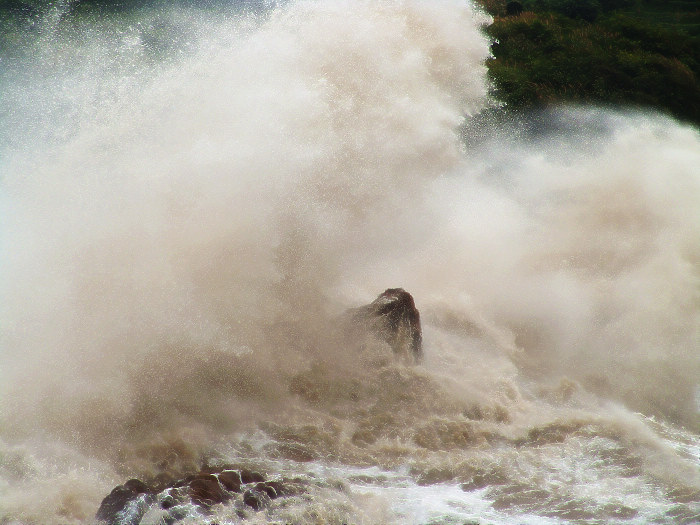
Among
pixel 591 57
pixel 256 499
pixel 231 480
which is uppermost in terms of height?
pixel 591 57

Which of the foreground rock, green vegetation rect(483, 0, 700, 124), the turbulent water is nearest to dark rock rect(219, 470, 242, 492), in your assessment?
the foreground rock

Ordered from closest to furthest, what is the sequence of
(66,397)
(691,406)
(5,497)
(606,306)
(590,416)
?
(5,497)
(66,397)
(590,416)
(691,406)
(606,306)

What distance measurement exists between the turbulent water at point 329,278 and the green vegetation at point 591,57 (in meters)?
4.21

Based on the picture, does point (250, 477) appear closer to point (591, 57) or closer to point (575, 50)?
point (591, 57)

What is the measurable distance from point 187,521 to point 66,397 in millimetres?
2913

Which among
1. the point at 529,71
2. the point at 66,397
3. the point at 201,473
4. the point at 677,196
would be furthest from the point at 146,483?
the point at 529,71

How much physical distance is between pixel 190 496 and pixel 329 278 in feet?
17.0

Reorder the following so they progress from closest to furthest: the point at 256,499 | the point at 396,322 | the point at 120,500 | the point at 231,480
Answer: the point at 120,500
the point at 256,499
the point at 231,480
the point at 396,322

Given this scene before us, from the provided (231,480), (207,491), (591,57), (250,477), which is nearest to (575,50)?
(591,57)

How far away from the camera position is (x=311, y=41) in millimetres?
12594

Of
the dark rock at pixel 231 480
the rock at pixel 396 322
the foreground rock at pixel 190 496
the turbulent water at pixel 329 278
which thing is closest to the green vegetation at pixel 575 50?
the turbulent water at pixel 329 278

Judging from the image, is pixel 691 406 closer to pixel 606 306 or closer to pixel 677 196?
pixel 606 306

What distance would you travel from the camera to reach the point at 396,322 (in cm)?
892

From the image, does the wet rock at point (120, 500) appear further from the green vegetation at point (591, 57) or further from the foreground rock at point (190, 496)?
the green vegetation at point (591, 57)
